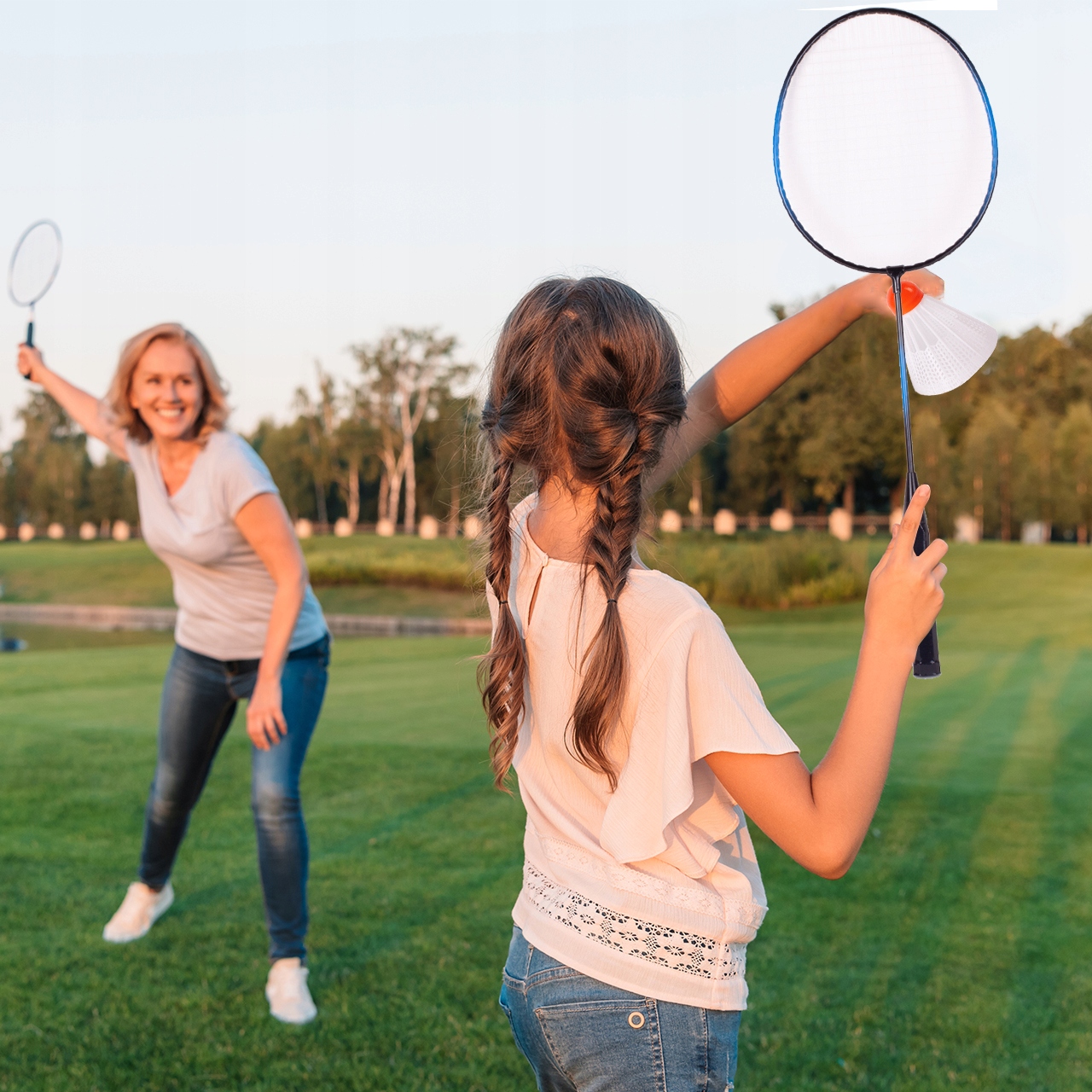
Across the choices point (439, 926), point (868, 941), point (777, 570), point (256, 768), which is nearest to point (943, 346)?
point (256, 768)

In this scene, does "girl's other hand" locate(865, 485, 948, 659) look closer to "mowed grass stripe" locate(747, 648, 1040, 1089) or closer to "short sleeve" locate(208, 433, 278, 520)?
"mowed grass stripe" locate(747, 648, 1040, 1089)

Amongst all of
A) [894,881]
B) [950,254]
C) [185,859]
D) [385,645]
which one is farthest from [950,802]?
[385,645]

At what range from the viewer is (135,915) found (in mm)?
4809

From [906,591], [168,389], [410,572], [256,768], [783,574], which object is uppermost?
[168,389]

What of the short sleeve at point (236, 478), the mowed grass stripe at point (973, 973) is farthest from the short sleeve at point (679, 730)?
the short sleeve at point (236, 478)

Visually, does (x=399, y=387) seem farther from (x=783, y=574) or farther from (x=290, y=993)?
(x=290, y=993)

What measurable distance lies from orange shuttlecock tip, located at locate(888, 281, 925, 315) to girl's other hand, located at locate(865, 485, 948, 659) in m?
0.52

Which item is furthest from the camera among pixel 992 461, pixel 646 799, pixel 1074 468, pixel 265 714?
pixel 992 461

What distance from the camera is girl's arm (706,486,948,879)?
149 centimetres

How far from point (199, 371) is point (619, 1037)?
3.26 meters

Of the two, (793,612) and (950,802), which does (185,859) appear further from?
(793,612)

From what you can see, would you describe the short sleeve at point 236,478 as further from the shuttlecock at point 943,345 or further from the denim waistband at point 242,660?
the shuttlecock at point 943,345

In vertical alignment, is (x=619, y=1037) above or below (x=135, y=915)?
above

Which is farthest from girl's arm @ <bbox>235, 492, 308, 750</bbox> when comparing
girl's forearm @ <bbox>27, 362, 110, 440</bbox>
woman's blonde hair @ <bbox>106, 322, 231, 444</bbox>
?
girl's forearm @ <bbox>27, 362, 110, 440</bbox>
